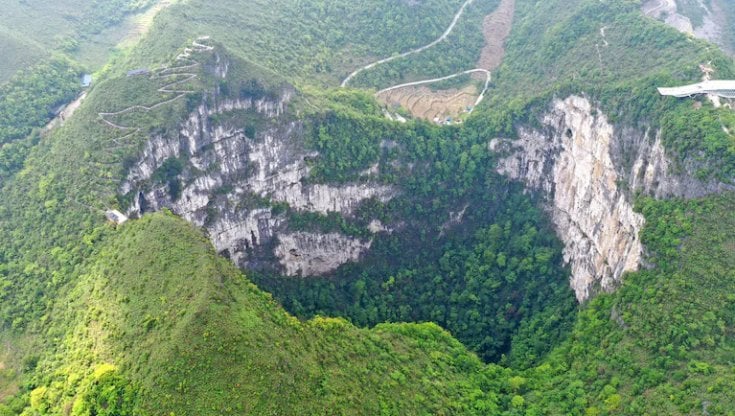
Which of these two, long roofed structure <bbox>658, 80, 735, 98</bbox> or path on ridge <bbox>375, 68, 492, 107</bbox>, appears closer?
long roofed structure <bbox>658, 80, 735, 98</bbox>

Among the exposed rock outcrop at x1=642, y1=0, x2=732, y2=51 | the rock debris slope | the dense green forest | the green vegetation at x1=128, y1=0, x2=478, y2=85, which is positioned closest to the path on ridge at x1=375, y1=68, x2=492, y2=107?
the dense green forest

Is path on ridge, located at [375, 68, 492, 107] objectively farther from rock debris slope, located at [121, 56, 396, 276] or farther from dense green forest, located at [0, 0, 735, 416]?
rock debris slope, located at [121, 56, 396, 276]

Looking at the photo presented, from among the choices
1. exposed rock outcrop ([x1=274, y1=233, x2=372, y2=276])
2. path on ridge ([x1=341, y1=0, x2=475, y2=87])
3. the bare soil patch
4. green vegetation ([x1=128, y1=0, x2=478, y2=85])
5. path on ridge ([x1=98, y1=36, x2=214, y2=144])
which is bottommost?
exposed rock outcrop ([x1=274, y1=233, x2=372, y2=276])

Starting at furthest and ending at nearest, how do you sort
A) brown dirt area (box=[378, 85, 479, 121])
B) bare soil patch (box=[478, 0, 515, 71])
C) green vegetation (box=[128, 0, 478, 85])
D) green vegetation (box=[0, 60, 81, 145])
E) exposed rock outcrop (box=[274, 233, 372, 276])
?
1. bare soil patch (box=[478, 0, 515, 71])
2. brown dirt area (box=[378, 85, 479, 121])
3. green vegetation (box=[128, 0, 478, 85])
4. exposed rock outcrop (box=[274, 233, 372, 276])
5. green vegetation (box=[0, 60, 81, 145])

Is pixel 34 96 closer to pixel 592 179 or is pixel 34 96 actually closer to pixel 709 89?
pixel 592 179

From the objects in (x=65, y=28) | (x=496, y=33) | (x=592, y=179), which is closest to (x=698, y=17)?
(x=496, y=33)

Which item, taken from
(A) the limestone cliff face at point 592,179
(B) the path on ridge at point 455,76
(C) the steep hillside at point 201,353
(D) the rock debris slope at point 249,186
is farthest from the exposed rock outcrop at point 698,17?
(C) the steep hillside at point 201,353
